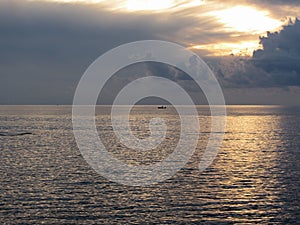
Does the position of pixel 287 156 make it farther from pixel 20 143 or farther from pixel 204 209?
pixel 20 143

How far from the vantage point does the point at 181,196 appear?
180 ft

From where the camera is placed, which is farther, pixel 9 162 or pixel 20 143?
pixel 20 143

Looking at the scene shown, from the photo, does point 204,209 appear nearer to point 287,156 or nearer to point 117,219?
point 117,219

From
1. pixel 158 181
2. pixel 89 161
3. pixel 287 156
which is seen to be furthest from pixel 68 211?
pixel 287 156

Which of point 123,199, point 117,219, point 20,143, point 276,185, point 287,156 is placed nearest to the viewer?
point 117,219

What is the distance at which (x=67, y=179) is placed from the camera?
6525 centimetres

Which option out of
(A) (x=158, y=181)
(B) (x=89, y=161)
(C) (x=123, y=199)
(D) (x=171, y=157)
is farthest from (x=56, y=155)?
(C) (x=123, y=199)

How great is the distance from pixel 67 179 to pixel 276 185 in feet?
103

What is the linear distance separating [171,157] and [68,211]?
5101cm

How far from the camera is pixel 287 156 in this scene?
95.4 m

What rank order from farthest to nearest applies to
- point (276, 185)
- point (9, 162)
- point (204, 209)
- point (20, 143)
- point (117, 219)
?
point (20, 143), point (9, 162), point (276, 185), point (204, 209), point (117, 219)

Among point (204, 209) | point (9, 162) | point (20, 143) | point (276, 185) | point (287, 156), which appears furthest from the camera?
point (20, 143)

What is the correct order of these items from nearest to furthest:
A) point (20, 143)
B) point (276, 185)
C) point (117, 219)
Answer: point (117, 219), point (276, 185), point (20, 143)

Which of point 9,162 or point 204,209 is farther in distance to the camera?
point 9,162
